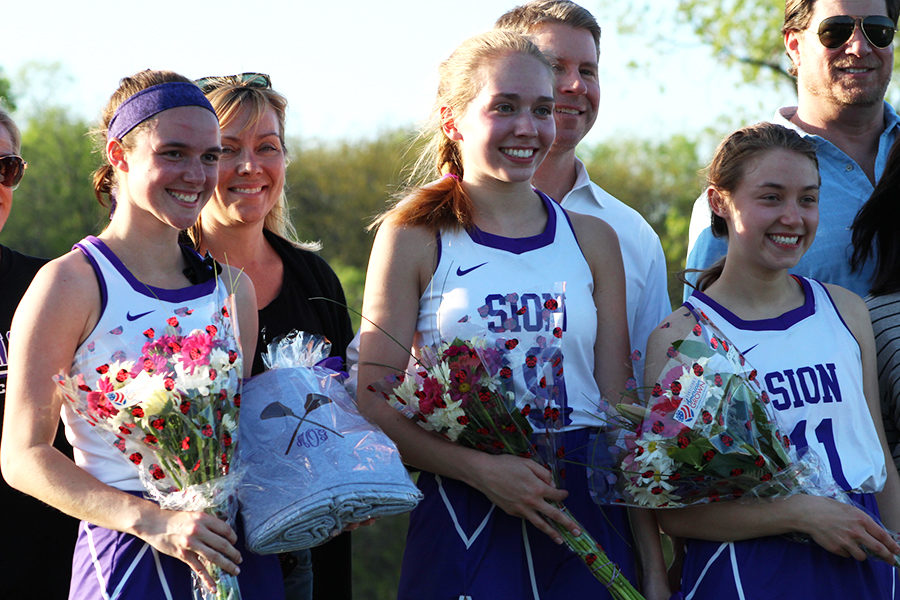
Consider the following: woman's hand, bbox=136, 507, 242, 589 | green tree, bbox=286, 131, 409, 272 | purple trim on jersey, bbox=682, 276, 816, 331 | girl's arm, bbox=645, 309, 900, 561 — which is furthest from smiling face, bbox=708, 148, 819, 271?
green tree, bbox=286, 131, 409, 272

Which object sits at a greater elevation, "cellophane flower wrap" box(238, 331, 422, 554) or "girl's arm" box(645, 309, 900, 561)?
"cellophane flower wrap" box(238, 331, 422, 554)

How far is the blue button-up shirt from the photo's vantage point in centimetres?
442

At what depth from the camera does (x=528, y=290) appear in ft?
11.7

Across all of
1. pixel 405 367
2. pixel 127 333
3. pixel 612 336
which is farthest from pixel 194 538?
pixel 612 336

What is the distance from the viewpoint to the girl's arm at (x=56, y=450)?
2.95 meters

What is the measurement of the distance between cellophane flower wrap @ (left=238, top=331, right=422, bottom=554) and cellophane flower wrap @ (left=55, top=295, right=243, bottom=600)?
0.12 metres

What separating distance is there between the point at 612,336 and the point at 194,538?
1602 mm

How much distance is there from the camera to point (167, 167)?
130 inches

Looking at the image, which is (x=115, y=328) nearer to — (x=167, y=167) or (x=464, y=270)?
(x=167, y=167)

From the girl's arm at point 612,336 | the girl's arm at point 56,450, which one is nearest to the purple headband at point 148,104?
the girl's arm at point 56,450

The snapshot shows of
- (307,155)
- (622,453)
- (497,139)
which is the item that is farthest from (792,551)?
(307,155)

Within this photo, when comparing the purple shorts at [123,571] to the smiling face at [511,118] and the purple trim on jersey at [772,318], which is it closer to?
the smiling face at [511,118]

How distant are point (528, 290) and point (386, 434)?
0.69m

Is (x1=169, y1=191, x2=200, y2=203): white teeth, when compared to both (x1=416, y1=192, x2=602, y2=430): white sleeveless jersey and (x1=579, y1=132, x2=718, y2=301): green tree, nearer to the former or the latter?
(x1=416, y1=192, x2=602, y2=430): white sleeveless jersey
